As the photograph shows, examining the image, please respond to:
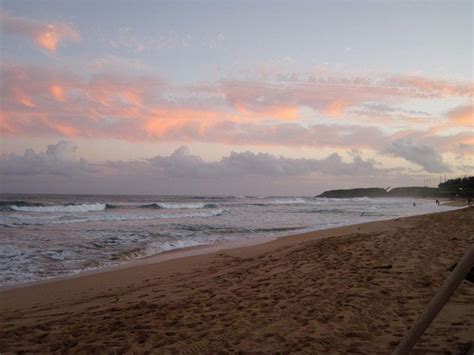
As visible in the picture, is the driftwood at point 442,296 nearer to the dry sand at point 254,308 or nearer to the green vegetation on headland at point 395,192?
the dry sand at point 254,308

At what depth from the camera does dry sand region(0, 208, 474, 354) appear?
3.85 metres

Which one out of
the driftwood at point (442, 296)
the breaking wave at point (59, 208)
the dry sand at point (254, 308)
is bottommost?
the breaking wave at point (59, 208)

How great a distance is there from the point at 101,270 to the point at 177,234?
24.4 ft

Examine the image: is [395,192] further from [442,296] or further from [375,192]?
[442,296]

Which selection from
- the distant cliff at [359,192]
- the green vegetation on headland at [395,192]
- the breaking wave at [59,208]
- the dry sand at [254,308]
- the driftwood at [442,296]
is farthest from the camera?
the distant cliff at [359,192]

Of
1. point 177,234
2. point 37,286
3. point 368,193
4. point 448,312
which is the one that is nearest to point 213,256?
point 37,286

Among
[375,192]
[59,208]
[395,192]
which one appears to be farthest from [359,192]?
[59,208]

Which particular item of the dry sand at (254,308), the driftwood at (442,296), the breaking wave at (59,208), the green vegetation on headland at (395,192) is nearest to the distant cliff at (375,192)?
the green vegetation on headland at (395,192)

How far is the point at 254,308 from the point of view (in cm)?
489

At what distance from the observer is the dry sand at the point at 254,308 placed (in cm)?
385

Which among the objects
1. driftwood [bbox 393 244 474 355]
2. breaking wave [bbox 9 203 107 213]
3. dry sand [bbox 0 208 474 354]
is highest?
driftwood [bbox 393 244 474 355]

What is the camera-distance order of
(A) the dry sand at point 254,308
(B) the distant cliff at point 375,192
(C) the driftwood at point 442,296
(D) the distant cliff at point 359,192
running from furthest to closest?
(D) the distant cliff at point 359,192 → (B) the distant cliff at point 375,192 → (A) the dry sand at point 254,308 → (C) the driftwood at point 442,296

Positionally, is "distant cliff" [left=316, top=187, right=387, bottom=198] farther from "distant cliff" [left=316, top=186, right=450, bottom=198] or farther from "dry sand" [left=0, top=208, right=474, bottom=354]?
"dry sand" [left=0, top=208, right=474, bottom=354]

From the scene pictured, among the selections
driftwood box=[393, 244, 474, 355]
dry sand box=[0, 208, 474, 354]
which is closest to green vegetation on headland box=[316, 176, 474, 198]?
dry sand box=[0, 208, 474, 354]
